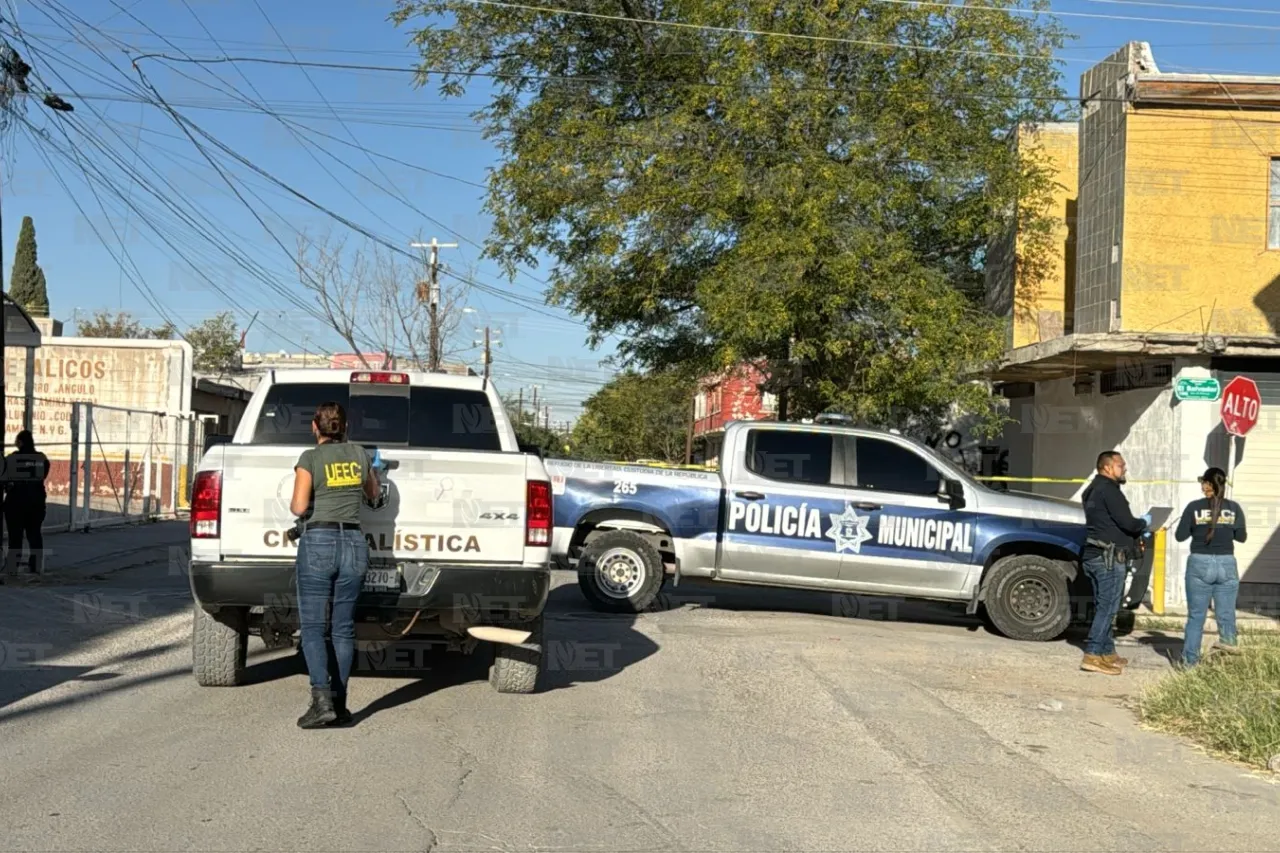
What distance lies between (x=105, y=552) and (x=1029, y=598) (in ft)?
44.1

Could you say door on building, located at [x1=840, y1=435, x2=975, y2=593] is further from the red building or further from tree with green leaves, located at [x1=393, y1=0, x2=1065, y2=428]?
the red building

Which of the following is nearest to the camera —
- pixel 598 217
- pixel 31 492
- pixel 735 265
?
pixel 31 492

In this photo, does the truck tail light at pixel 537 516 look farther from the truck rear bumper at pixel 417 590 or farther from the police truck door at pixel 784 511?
the police truck door at pixel 784 511

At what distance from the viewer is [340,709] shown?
7262 millimetres

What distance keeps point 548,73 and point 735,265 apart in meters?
5.98

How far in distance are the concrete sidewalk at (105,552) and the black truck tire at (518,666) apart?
8.37m

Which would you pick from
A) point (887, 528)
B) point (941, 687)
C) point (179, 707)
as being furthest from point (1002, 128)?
point (179, 707)

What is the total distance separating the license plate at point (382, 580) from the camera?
730 centimetres

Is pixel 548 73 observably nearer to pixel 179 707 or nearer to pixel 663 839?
pixel 179 707

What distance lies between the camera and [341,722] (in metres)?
7.27

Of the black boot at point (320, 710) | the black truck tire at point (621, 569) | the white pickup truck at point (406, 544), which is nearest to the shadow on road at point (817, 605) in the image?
the black truck tire at point (621, 569)

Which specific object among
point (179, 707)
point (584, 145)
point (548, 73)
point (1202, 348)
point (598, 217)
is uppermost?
point (548, 73)

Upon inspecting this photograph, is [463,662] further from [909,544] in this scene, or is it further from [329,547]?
[909,544]

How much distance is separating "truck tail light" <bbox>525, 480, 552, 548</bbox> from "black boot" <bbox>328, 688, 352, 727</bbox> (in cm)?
138
